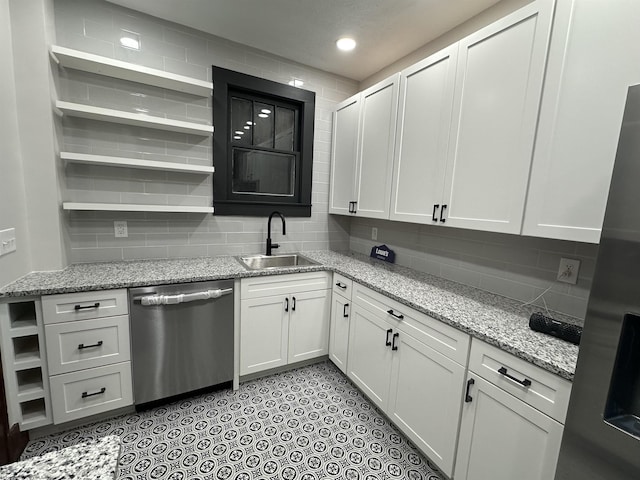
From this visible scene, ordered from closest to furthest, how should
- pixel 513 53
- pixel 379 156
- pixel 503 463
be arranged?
pixel 503 463 < pixel 513 53 < pixel 379 156

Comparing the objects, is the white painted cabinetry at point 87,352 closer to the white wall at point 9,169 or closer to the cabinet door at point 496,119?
the white wall at point 9,169

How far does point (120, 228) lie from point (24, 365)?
983 millimetres

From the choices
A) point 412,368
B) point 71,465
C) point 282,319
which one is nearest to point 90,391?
point 282,319

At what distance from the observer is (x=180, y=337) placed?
6.28ft

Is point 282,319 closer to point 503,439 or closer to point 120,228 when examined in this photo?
point 120,228

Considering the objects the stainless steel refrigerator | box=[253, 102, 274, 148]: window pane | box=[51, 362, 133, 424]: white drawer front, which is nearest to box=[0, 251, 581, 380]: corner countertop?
the stainless steel refrigerator

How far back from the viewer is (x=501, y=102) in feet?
4.83

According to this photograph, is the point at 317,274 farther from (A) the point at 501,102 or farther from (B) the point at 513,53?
(B) the point at 513,53

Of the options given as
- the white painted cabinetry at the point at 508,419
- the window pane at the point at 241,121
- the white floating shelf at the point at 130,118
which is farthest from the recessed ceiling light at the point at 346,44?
the white painted cabinetry at the point at 508,419

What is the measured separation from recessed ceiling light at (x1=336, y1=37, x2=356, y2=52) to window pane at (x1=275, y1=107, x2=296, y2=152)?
719 mm

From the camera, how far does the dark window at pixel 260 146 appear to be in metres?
2.43

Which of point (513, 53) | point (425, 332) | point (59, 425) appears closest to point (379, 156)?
point (513, 53)

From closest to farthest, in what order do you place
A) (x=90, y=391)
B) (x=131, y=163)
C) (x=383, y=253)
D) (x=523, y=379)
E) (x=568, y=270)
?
(x=523, y=379) < (x=568, y=270) < (x=90, y=391) < (x=131, y=163) < (x=383, y=253)

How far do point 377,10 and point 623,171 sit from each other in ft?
5.84
